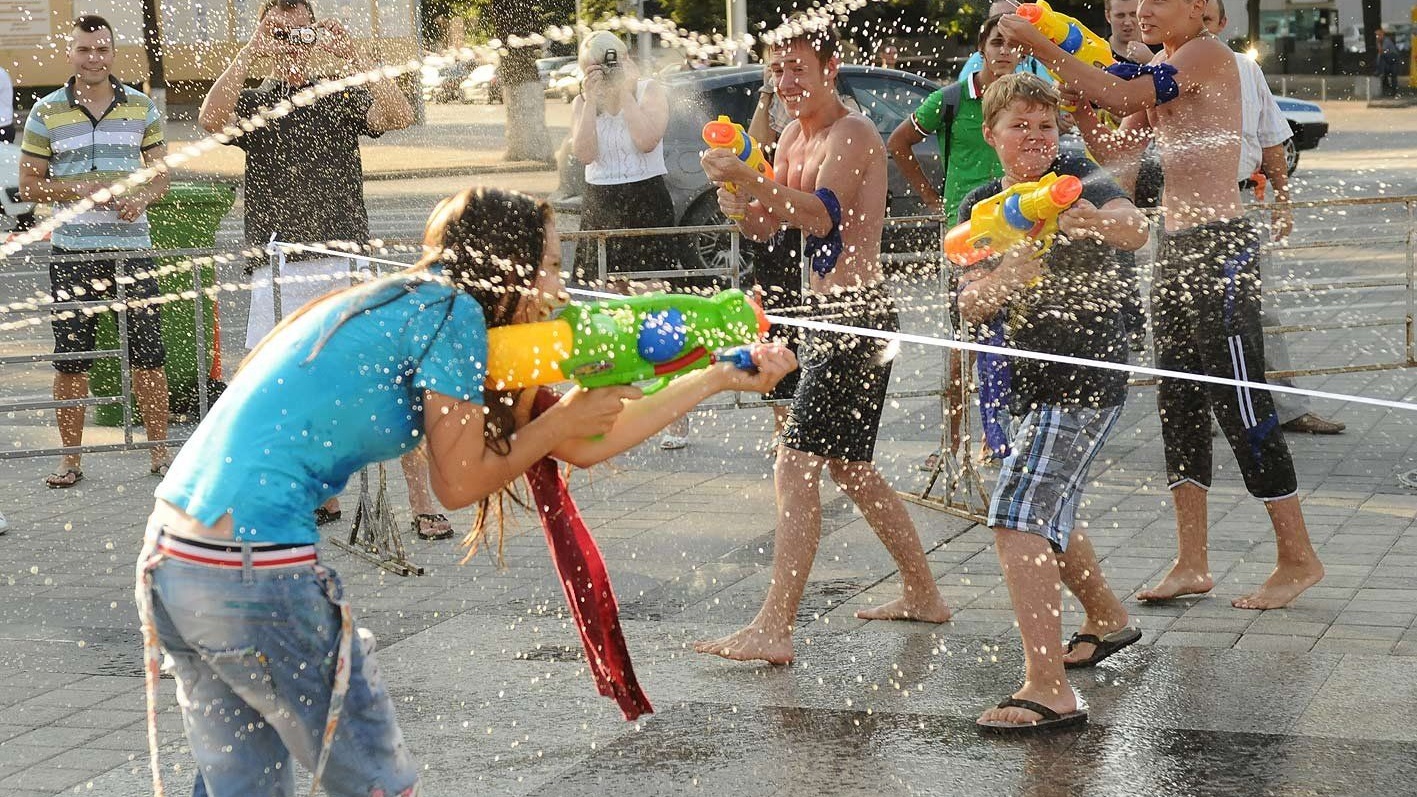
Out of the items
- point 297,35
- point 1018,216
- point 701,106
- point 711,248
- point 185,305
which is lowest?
point 185,305

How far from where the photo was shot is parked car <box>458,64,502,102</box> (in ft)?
112

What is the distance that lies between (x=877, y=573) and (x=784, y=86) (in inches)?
69.9

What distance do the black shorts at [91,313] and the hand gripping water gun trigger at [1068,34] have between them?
14.4 ft

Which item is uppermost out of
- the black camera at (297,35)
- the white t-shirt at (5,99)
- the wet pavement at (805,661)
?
the black camera at (297,35)

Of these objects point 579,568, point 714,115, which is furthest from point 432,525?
point 714,115

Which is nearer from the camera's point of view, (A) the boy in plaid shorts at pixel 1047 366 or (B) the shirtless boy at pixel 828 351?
(A) the boy in plaid shorts at pixel 1047 366

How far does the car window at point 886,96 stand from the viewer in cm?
1416

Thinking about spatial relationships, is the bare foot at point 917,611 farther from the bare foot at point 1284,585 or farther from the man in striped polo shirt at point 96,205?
the man in striped polo shirt at point 96,205

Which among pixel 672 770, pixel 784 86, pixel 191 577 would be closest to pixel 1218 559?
pixel 784 86

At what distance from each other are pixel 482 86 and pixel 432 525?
3225 cm

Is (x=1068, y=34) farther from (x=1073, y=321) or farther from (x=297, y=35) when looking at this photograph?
(x=297, y=35)

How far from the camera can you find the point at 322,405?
10.4ft

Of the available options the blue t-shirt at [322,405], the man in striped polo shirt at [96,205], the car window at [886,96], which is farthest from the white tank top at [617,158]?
the blue t-shirt at [322,405]

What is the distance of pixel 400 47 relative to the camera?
26.0 metres
